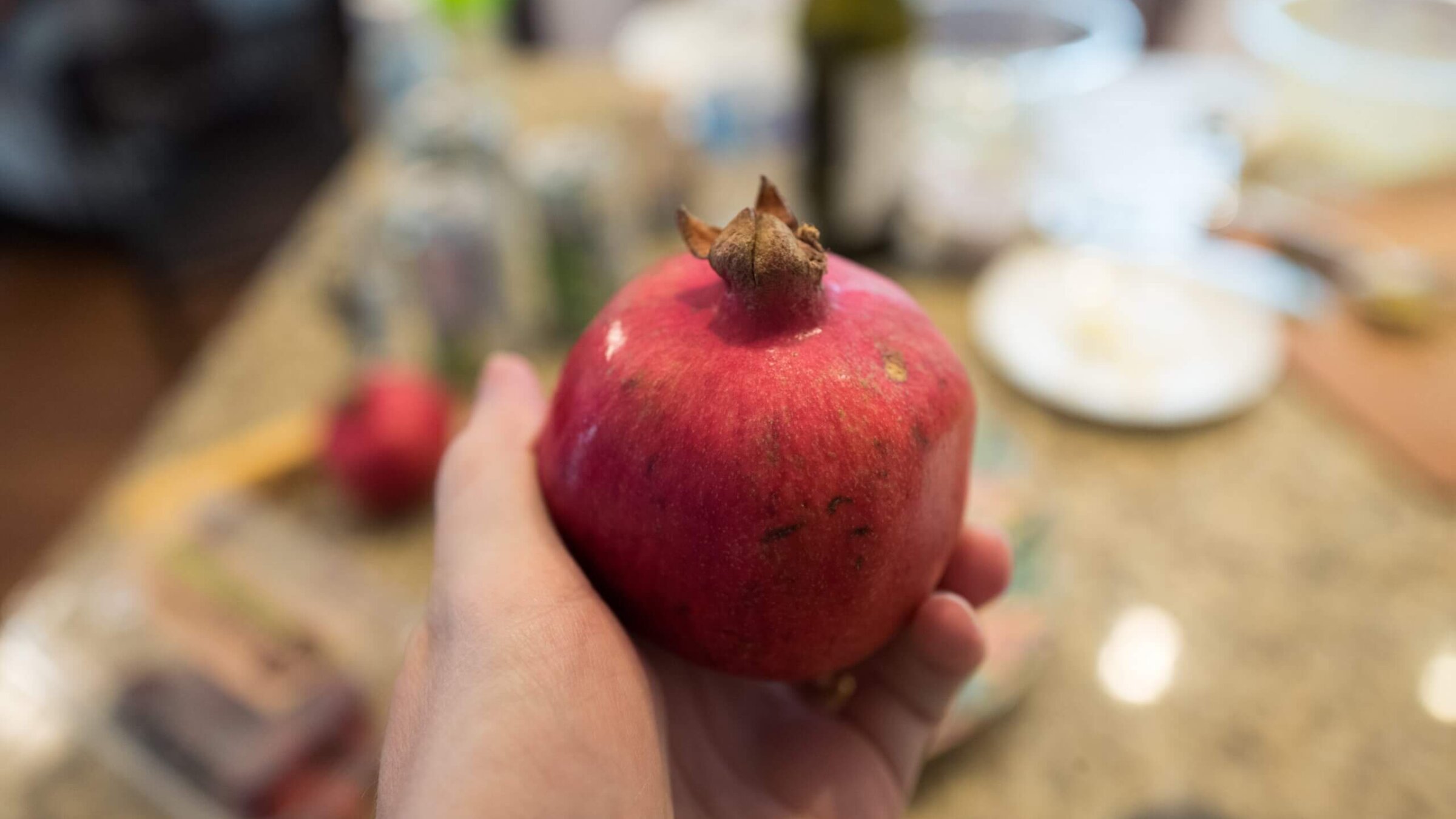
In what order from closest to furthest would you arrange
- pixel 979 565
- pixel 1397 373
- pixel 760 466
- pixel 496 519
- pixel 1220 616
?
1. pixel 760 466
2. pixel 496 519
3. pixel 979 565
4. pixel 1220 616
5. pixel 1397 373

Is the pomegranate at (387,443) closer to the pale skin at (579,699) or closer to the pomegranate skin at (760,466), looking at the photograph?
the pale skin at (579,699)

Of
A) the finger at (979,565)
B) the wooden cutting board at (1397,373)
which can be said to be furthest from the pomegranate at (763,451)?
the wooden cutting board at (1397,373)

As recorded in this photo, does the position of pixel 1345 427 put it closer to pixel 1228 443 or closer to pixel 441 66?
pixel 1228 443

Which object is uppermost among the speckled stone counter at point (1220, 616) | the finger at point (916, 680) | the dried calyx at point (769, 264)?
the dried calyx at point (769, 264)

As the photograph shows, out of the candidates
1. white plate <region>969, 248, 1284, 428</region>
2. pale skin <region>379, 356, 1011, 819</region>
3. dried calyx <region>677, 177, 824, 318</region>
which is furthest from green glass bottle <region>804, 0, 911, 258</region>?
dried calyx <region>677, 177, 824, 318</region>

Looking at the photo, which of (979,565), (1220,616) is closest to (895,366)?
(979,565)

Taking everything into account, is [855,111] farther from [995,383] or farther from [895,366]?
[895,366]
